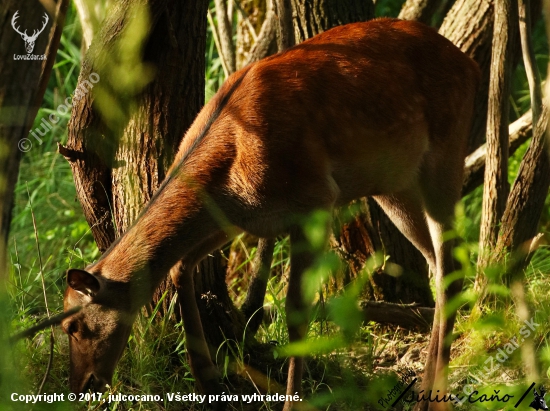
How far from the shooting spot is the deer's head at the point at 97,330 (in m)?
4.61

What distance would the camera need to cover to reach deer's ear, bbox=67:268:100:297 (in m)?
4.36

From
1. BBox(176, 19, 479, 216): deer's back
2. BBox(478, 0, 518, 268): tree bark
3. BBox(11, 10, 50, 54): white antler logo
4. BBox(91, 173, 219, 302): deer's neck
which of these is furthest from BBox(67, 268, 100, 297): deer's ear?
BBox(478, 0, 518, 268): tree bark

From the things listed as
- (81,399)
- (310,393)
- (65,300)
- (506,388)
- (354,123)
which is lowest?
(310,393)

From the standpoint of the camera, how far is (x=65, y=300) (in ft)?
15.5

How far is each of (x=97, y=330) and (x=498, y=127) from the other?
331cm

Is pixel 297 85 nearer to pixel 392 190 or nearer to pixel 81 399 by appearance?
pixel 392 190

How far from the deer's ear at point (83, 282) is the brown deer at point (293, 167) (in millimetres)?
10

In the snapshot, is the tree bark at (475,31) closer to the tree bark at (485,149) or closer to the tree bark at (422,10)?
the tree bark at (422,10)

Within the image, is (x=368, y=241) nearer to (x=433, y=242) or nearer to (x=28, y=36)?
(x=433, y=242)

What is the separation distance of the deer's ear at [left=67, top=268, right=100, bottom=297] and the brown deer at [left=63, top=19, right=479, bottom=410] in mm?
10

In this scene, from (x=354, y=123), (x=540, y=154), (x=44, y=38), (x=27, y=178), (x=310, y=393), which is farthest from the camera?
(x=27, y=178)

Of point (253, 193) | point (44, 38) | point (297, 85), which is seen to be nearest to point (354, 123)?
point (297, 85)

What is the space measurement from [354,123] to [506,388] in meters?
2.58

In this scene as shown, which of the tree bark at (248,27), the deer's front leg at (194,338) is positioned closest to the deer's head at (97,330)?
the deer's front leg at (194,338)
